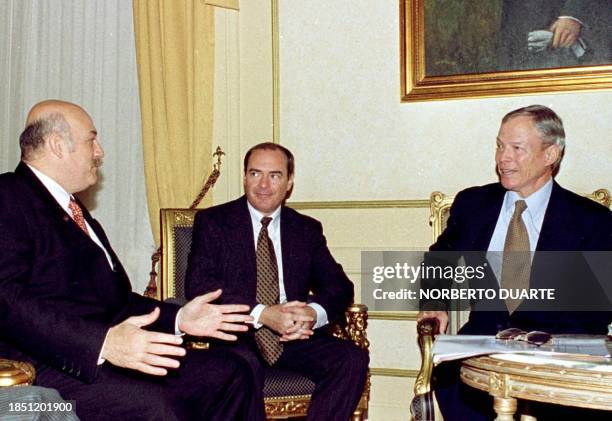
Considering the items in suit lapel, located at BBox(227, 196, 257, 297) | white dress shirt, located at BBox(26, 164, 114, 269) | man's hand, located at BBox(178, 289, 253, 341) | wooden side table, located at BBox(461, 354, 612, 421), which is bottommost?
wooden side table, located at BBox(461, 354, 612, 421)

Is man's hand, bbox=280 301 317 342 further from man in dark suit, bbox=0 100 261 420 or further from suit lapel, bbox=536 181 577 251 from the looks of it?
suit lapel, bbox=536 181 577 251

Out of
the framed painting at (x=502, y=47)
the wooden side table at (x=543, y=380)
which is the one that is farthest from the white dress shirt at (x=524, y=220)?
the wooden side table at (x=543, y=380)

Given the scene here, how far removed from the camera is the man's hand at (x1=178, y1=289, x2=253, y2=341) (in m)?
2.91

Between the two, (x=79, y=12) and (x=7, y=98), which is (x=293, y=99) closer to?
(x=79, y=12)

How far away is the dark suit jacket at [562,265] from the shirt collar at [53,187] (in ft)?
5.86

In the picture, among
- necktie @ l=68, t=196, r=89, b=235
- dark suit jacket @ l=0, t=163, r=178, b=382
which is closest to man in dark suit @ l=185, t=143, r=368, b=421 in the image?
dark suit jacket @ l=0, t=163, r=178, b=382

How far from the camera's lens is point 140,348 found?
101 inches

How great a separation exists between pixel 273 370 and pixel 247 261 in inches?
23.5

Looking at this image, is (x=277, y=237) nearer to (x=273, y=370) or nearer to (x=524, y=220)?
(x=273, y=370)

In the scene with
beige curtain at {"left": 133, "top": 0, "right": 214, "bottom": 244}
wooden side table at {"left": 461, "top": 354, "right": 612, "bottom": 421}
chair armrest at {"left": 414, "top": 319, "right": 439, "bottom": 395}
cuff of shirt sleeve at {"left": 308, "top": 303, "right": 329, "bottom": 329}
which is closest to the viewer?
wooden side table at {"left": 461, "top": 354, "right": 612, "bottom": 421}

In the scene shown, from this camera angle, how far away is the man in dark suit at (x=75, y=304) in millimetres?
2746

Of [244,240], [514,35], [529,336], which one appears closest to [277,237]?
[244,240]

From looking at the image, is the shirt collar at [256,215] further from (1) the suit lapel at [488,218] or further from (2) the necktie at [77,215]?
(2) the necktie at [77,215]

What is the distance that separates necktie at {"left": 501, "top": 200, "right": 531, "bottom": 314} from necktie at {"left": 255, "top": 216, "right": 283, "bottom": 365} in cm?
113
